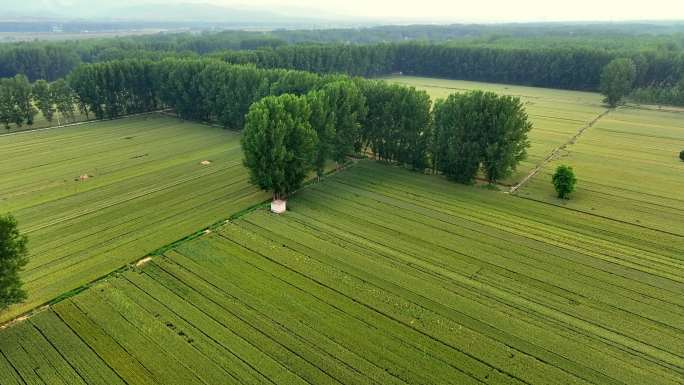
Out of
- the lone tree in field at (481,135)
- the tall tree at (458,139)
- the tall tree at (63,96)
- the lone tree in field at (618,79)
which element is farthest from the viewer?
the lone tree in field at (618,79)

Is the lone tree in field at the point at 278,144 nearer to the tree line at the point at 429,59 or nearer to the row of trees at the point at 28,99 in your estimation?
the row of trees at the point at 28,99

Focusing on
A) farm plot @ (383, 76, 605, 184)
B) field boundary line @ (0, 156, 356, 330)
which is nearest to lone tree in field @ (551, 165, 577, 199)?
farm plot @ (383, 76, 605, 184)

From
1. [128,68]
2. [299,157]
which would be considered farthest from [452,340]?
[128,68]

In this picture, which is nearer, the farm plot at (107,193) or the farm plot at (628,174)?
the farm plot at (107,193)

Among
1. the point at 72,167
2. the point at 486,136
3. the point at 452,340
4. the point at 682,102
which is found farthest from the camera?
the point at 682,102

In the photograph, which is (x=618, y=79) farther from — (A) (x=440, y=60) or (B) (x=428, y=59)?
(B) (x=428, y=59)

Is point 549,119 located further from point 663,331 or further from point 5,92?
point 5,92

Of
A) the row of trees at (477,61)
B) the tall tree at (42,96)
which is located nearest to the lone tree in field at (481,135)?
the row of trees at (477,61)

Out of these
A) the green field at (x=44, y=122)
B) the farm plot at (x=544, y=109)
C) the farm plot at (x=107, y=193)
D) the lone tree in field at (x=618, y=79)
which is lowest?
the green field at (x=44, y=122)
